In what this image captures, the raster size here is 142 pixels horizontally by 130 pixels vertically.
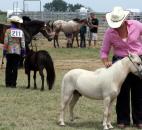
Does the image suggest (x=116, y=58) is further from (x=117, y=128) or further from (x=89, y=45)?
(x=89, y=45)

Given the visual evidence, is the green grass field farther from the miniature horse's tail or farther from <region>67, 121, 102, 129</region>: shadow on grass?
the miniature horse's tail

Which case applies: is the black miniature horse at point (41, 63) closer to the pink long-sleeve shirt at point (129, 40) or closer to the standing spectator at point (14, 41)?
the standing spectator at point (14, 41)

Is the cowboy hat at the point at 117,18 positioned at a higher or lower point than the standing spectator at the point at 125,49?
higher

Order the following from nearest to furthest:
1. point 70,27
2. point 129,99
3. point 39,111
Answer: point 129,99, point 39,111, point 70,27

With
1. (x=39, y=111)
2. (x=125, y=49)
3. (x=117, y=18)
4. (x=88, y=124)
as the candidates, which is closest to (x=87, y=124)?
(x=88, y=124)

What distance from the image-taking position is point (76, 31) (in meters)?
31.7

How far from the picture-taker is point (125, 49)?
8898 mm

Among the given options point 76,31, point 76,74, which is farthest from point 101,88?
point 76,31

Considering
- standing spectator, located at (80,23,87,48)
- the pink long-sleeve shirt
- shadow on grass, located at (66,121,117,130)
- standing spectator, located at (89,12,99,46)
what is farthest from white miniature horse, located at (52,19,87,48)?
the pink long-sleeve shirt

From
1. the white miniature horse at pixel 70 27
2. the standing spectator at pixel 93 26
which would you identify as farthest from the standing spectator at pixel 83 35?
the standing spectator at pixel 93 26

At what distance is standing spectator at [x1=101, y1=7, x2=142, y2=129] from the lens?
880cm

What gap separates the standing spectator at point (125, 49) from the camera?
8.80 metres

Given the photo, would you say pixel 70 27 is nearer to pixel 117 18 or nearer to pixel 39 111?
pixel 39 111

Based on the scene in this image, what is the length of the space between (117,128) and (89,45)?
23.6 metres
